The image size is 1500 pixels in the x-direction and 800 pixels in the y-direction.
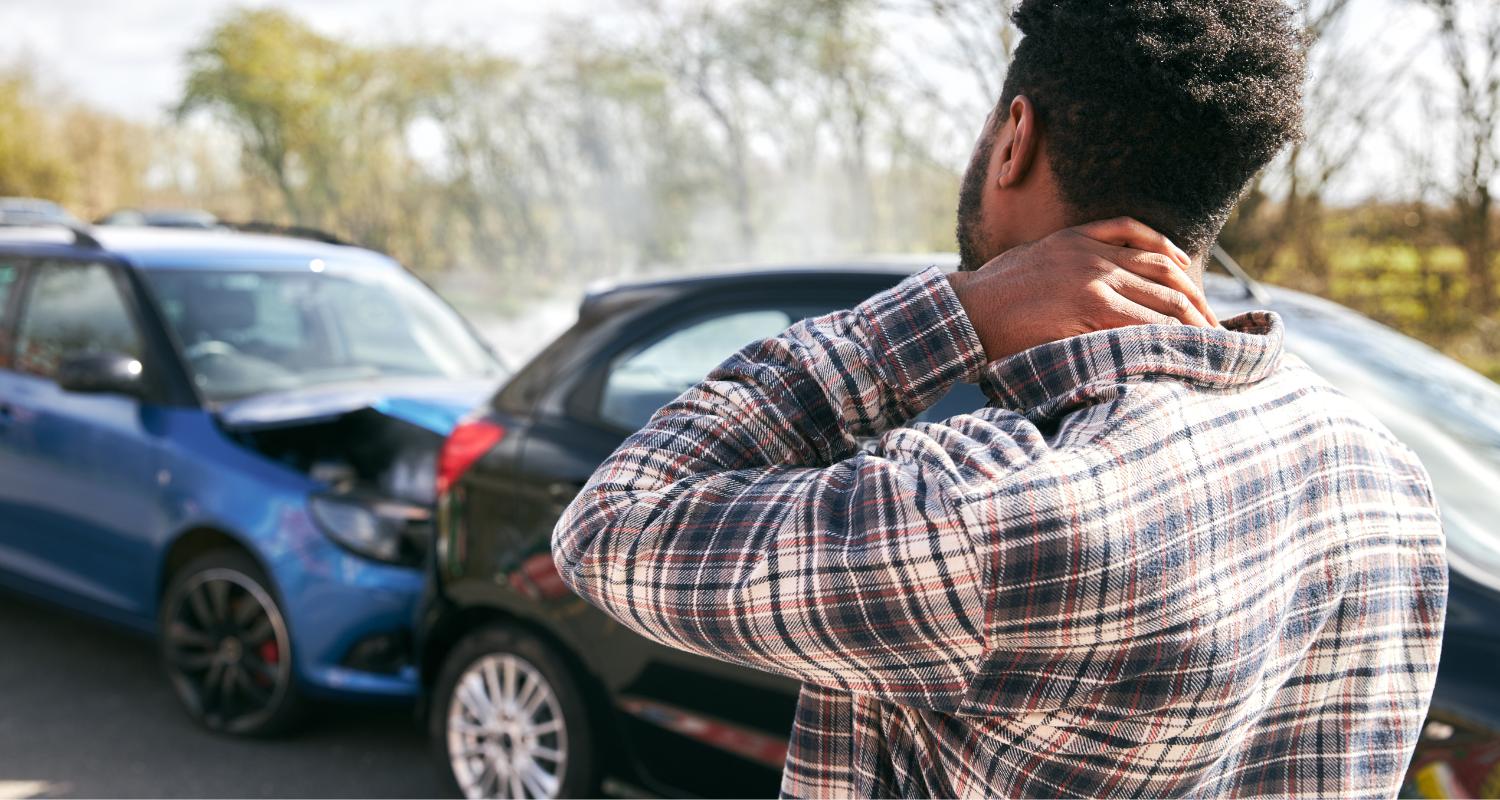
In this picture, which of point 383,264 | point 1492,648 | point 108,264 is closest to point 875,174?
point 383,264

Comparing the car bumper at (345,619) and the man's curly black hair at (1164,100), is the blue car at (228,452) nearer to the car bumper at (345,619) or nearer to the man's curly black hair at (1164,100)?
the car bumper at (345,619)

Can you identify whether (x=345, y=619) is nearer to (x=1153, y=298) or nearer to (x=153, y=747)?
(x=153, y=747)

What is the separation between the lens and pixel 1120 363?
1.07 m

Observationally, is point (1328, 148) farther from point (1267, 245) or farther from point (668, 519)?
point (668, 519)

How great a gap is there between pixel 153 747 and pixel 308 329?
71.1 inches

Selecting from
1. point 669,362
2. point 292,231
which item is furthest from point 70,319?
point 669,362

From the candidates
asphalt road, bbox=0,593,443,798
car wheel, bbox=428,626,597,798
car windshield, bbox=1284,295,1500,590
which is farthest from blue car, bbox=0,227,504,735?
car windshield, bbox=1284,295,1500,590

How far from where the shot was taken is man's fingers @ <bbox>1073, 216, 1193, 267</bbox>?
3.63ft

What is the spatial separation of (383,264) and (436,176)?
7623 mm

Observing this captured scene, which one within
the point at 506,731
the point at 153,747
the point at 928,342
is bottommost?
the point at 153,747

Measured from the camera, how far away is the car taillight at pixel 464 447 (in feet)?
11.5

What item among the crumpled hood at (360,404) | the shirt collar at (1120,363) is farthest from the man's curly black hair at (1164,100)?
the crumpled hood at (360,404)

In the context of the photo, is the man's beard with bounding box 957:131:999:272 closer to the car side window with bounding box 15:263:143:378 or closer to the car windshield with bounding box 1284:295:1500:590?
the car windshield with bounding box 1284:295:1500:590

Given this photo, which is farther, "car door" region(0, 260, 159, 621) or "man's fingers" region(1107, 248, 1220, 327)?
"car door" region(0, 260, 159, 621)
